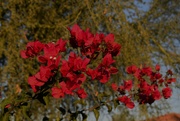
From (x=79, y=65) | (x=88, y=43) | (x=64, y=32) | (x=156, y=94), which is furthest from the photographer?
(x=64, y=32)

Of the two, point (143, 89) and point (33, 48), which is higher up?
point (143, 89)

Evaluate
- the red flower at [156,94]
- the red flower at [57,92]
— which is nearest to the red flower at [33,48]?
the red flower at [57,92]

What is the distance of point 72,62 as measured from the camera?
1.81m

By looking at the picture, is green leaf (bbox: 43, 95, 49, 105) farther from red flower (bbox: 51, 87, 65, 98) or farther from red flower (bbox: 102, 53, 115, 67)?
red flower (bbox: 102, 53, 115, 67)

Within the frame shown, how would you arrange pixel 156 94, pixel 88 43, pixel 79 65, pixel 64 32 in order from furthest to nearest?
pixel 64 32 → pixel 156 94 → pixel 88 43 → pixel 79 65

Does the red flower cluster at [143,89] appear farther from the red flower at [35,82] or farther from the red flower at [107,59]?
the red flower at [35,82]

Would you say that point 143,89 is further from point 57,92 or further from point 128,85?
point 57,92

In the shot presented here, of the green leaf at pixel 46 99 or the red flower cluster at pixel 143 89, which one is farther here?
the red flower cluster at pixel 143 89

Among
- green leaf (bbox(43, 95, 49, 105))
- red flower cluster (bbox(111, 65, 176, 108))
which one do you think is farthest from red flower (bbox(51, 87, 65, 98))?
red flower cluster (bbox(111, 65, 176, 108))

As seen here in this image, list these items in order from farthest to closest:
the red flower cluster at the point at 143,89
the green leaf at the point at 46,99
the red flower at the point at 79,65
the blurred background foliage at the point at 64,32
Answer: the blurred background foliage at the point at 64,32 → the red flower cluster at the point at 143,89 → the green leaf at the point at 46,99 → the red flower at the point at 79,65

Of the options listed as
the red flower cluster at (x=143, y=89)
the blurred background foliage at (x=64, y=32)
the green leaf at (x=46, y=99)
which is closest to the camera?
the green leaf at (x=46, y=99)

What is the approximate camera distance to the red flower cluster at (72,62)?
1813mm

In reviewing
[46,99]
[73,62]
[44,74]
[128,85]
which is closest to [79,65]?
[73,62]

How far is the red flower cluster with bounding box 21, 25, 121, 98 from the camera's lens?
1813mm
